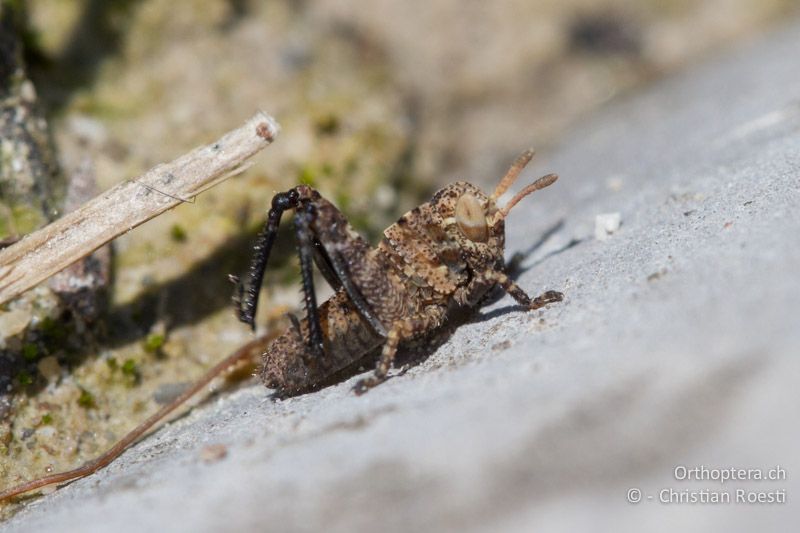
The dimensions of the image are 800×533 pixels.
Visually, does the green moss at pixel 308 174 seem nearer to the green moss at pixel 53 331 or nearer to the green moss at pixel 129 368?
the green moss at pixel 129 368

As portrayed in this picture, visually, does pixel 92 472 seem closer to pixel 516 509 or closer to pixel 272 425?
pixel 272 425

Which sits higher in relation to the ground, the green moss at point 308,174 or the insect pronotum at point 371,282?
the green moss at point 308,174

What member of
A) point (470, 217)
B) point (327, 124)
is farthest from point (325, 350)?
point (327, 124)

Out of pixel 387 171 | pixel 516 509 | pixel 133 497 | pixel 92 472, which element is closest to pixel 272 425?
pixel 133 497

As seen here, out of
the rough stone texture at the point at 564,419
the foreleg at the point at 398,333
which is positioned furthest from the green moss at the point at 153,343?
the foreleg at the point at 398,333

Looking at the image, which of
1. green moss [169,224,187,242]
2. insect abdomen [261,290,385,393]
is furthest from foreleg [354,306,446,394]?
green moss [169,224,187,242]

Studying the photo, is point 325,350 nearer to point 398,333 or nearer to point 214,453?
point 398,333

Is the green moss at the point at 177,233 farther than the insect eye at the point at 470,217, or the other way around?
the green moss at the point at 177,233

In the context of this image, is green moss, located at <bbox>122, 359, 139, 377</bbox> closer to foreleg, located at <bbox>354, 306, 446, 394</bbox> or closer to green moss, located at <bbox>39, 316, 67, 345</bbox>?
green moss, located at <bbox>39, 316, 67, 345</bbox>
